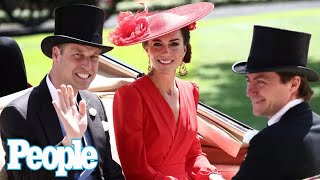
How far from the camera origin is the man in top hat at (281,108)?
8.86ft

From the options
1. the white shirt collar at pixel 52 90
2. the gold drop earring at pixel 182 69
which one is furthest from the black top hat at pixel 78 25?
the gold drop earring at pixel 182 69

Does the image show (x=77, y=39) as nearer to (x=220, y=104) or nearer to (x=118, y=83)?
(x=118, y=83)

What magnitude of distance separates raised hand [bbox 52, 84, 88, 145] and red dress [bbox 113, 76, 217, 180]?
0.53m

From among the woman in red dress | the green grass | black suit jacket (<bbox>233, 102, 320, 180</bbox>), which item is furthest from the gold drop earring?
the green grass

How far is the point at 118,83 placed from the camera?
14.4ft

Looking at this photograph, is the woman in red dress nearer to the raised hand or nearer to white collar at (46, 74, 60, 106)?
white collar at (46, 74, 60, 106)

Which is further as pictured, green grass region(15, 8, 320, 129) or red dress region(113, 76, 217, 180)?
green grass region(15, 8, 320, 129)

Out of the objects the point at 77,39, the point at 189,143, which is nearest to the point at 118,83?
the point at 189,143

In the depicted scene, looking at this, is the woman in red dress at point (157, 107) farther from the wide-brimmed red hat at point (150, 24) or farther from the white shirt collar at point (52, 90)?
the white shirt collar at point (52, 90)

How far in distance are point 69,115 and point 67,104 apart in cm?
5

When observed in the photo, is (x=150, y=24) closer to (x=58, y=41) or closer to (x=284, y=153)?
(x=58, y=41)

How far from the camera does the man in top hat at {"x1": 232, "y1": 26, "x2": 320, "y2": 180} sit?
2.70m

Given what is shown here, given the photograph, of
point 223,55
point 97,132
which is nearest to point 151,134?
point 97,132

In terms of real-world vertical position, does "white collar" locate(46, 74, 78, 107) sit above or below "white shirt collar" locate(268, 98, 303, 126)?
below
